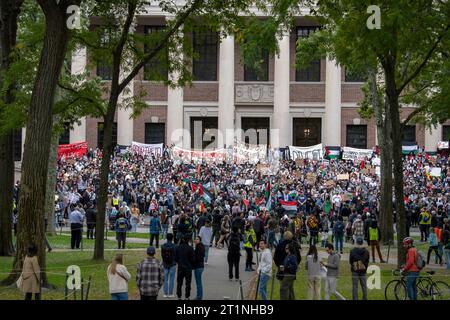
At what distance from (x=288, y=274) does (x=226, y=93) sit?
4592 centimetres

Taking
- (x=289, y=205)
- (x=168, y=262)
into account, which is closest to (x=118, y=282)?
(x=168, y=262)

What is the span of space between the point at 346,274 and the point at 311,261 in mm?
6065

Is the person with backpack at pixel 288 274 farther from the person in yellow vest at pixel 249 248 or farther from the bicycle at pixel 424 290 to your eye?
the person in yellow vest at pixel 249 248

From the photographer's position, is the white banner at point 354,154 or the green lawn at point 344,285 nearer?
the green lawn at point 344,285

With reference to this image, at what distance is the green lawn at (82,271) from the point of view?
1727cm

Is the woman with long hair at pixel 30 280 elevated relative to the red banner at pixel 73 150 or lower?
lower

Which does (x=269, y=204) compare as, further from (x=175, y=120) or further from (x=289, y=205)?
(x=175, y=120)

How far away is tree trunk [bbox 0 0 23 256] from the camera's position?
25203 mm

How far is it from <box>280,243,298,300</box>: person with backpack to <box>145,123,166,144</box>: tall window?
1801 inches

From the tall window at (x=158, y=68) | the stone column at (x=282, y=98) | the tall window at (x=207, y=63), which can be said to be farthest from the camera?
the tall window at (x=207, y=63)

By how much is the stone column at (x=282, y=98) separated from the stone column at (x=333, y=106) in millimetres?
2969

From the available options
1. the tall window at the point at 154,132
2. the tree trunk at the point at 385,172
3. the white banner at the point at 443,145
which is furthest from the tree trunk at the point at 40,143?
the white banner at the point at 443,145

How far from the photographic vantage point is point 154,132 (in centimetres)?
6238
